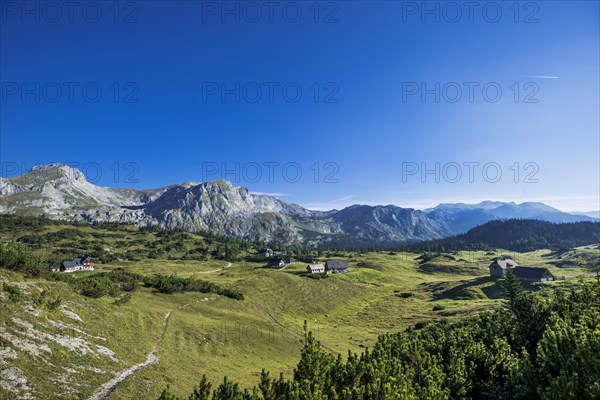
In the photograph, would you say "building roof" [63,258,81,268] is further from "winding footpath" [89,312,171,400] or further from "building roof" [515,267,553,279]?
"building roof" [515,267,553,279]

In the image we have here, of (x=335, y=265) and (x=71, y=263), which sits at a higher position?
(x=71, y=263)

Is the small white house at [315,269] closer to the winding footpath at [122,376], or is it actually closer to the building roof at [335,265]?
the building roof at [335,265]

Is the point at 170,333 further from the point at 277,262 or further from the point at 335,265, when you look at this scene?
the point at 277,262

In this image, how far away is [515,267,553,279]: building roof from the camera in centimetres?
13250

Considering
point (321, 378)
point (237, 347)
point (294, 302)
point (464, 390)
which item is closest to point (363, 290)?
point (294, 302)

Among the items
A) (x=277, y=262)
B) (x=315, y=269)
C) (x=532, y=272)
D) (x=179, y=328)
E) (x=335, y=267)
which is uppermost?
(x=179, y=328)

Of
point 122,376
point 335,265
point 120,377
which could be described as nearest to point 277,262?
point 335,265

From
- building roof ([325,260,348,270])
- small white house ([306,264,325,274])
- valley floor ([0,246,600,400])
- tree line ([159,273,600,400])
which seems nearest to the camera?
tree line ([159,273,600,400])

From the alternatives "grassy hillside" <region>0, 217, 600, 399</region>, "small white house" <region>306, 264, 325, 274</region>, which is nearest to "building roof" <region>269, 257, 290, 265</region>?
"small white house" <region>306, 264, 325, 274</region>

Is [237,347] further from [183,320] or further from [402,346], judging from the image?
[402,346]

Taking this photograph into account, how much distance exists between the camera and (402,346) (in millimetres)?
25031

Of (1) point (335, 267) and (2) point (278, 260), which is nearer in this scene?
(1) point (335, 267)

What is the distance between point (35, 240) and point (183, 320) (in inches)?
7561

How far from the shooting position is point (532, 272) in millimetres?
135875
